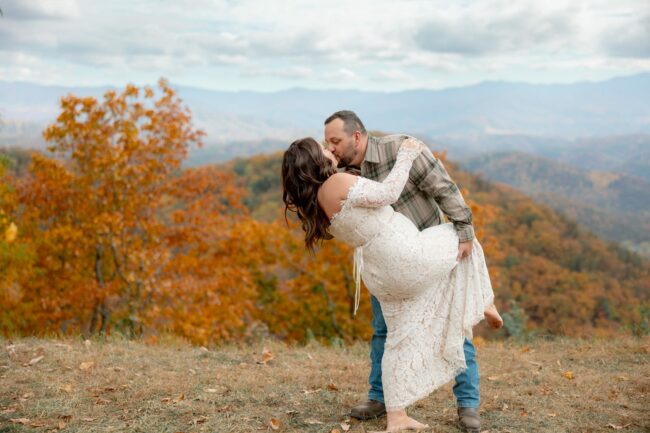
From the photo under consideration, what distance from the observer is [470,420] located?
4328 mm

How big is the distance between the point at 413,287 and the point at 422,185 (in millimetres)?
720

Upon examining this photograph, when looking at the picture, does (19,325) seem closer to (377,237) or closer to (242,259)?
(242,259)

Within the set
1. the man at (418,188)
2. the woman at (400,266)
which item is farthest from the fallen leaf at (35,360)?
the man at (418,188)

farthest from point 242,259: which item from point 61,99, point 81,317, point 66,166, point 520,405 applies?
point 520,405

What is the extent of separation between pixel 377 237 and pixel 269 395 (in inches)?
91.3

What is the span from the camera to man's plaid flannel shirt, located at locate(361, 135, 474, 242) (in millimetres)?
3980

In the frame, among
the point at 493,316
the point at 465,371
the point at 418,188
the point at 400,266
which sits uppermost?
the point at 418,188

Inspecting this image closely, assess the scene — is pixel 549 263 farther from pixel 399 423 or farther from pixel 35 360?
pixel 399 423

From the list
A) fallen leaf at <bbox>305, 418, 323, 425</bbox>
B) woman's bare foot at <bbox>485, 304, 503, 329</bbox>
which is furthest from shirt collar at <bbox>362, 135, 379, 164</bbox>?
fallen leaf at <bbox>305, 418, 323, 425</bbox>

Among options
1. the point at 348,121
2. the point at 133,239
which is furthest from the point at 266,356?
the point at 133,239

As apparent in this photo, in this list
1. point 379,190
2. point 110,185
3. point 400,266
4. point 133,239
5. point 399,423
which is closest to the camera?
point 379,190

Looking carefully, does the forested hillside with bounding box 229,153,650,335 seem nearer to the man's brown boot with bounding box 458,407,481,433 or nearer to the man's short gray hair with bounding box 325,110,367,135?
the man's brown boot with bounding box 458,407,481,433

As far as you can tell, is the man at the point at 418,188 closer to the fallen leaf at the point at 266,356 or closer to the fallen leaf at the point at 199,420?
the fallen leaf at the point at 199,420

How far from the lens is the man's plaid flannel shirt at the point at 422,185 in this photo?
3.98 meters
